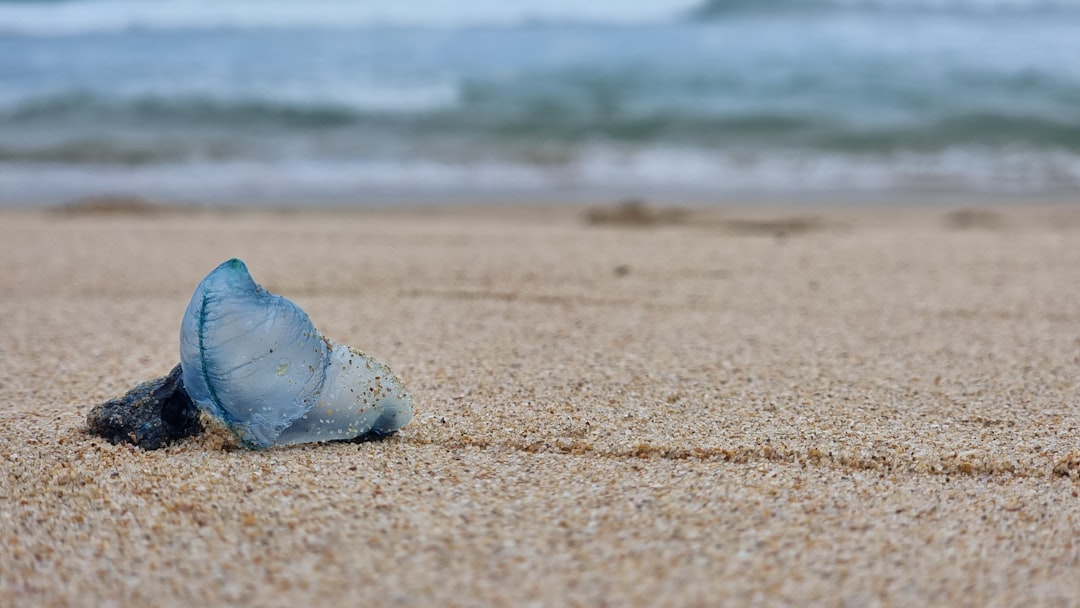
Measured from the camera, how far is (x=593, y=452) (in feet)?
4.96

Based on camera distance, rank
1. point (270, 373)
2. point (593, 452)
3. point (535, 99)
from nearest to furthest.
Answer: point (270, 373) → point (593, 452) → point (535, 99)

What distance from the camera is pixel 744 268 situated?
3127 millimetres

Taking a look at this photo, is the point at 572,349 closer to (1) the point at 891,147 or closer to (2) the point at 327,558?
(2) the point at 327,558

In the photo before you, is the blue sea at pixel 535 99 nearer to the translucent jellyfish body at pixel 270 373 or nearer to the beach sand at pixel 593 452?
the beach sand at pixel 593 452

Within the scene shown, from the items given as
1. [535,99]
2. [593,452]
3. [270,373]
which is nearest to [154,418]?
[270,373]

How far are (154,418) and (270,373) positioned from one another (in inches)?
8.9

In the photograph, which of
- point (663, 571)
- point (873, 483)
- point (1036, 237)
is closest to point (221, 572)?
point (663, 571)

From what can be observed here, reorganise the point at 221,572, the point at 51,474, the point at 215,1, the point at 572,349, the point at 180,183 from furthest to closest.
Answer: the point at 215,1
the point at 180,183
the point at 572,349
the point at 51,474
the point at 221,572

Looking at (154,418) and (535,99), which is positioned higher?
(535,99)

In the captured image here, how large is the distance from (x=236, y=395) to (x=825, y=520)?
2.85 ft

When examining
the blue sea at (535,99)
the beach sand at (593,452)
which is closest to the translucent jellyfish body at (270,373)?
the beach sand at (593,452)

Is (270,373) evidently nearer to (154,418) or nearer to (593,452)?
(154,418)

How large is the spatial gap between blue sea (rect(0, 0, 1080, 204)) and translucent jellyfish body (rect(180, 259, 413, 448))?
413 centimetres

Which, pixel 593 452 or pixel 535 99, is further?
pixel 535 99
